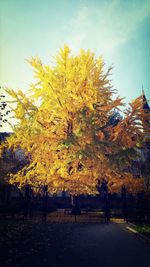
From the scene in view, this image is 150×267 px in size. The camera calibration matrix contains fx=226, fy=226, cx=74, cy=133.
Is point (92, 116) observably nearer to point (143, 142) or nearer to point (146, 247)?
point (143, 142)

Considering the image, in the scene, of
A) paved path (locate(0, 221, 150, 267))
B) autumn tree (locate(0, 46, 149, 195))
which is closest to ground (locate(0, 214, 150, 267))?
paved path (locate(0, 221, 150, 267))

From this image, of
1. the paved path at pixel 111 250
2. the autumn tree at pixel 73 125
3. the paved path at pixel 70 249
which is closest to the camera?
the paved path at pixel 70 249

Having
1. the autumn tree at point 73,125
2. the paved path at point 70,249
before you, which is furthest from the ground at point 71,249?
the autumn tree at point 73,125

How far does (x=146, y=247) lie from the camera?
7.68m

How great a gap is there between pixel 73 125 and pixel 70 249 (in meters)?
5.53

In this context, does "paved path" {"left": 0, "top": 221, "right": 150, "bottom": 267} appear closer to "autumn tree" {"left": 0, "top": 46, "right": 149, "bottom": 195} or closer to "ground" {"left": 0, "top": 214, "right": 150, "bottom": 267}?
"ground" {"left": 0, "top": 214, "right": 150, "bottom": 267}

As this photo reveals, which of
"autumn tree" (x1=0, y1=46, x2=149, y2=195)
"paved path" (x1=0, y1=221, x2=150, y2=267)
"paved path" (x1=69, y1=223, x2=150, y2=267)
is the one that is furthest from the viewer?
"autumn tree" (x1=0, y1=46, x2=149, y2=195)

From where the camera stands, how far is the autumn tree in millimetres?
9008

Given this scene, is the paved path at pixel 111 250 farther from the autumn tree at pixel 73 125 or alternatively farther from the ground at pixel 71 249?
the autumn tree at pixel 73 125

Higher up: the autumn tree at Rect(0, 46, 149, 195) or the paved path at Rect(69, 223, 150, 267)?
the autumn tree at Rect(0, 46, 149, 195)

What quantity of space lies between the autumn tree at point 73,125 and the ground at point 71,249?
2.59 meters

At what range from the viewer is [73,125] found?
10.8 m

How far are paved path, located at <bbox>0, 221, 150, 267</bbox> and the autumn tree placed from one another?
260cm

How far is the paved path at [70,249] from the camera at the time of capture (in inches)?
224
